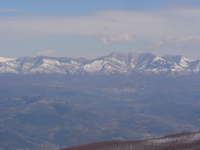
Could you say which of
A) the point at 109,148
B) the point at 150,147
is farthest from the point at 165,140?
the point at 109,148

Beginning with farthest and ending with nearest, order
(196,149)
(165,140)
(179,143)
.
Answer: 1. (165,140)
2. (179,143)
3. (196,149)

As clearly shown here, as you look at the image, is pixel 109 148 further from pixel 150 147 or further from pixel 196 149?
pixel 196 149

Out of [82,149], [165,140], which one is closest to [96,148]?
[82,149]

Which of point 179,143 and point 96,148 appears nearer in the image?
point 179,143

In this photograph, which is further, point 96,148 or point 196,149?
point 96,148

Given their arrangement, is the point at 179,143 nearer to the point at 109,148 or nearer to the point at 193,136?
the point at 193,136

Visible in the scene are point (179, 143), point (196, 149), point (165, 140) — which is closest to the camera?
point (196, 149)

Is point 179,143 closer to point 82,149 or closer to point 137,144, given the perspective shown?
point 137,144
